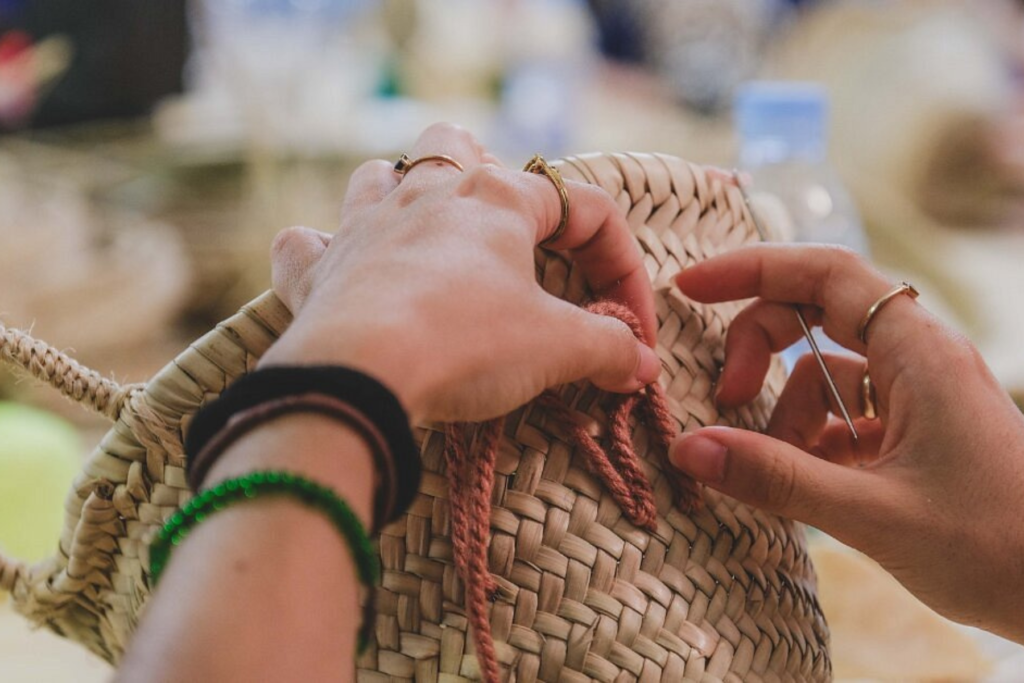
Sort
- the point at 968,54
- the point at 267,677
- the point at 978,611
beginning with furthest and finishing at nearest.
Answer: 1. the point at 968,54
2. the point at 978,611
3. the point at 267,677

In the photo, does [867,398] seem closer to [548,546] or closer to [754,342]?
[754,342]

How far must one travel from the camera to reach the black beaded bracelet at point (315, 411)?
15.0 inches

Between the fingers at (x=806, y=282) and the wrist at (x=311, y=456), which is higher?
the fingers at (x=806, y=282)

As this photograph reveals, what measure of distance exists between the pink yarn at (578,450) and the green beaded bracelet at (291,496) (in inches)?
3.9

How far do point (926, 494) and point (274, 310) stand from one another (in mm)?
348

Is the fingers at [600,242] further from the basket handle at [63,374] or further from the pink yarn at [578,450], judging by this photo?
the basket handle at [63,374]

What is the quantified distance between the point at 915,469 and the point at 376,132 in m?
2.07

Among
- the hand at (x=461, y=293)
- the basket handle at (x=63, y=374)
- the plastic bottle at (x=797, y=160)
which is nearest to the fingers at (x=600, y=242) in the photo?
the hand at (x=461, y=293)

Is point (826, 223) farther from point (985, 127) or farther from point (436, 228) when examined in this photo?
point (985, 127)

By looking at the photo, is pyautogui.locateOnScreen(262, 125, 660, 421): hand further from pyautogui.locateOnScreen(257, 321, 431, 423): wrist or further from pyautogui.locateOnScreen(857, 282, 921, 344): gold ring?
pyautogui.locateOnScreen(857, 282, 921, 344): gold ring

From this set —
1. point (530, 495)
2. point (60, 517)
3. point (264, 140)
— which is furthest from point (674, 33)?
point (530, 495)

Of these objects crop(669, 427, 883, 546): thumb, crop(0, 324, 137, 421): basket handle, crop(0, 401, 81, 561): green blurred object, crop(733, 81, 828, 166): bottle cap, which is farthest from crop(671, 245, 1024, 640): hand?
crop(0, 401, 81, 561): green blurred object

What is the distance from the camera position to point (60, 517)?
0.91m

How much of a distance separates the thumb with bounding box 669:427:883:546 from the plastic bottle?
0.39 m
